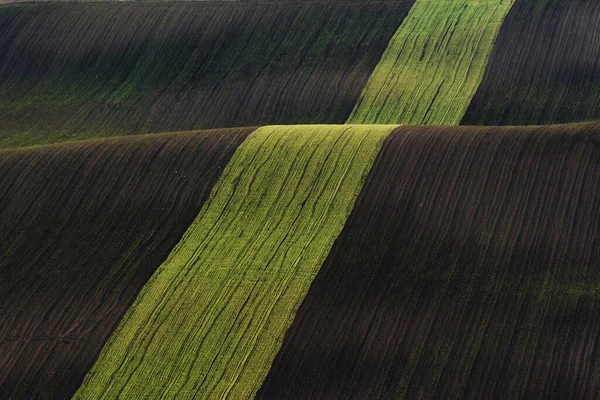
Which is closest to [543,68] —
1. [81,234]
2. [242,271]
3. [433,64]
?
[433,64]

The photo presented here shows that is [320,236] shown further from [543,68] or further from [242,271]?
[543,68]

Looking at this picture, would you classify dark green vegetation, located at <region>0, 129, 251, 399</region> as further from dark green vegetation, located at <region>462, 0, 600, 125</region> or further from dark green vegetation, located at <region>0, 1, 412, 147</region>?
dark green vegetation, located at <region>462, 0, 600, 125</region>

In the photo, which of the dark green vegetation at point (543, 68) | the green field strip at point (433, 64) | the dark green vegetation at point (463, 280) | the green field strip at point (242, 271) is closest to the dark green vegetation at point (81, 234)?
the green field strip at point (242, 271)

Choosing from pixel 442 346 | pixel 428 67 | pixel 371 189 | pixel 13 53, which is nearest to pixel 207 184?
pixel 371 189

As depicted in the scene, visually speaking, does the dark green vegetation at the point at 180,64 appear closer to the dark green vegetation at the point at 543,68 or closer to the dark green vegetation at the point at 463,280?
the dark green vegetation at the point at 543,68

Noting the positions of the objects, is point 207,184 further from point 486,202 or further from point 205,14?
point 205,14
